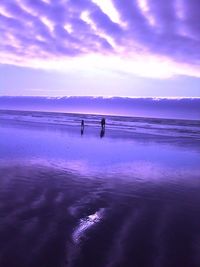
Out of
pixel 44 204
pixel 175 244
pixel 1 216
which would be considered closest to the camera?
pixel 175 244

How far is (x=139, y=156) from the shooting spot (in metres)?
18.2

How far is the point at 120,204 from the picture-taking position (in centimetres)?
868

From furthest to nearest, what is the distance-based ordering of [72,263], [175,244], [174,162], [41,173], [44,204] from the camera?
[174,162] → [41,173] → [44,204] → [175,244] → [72,263]

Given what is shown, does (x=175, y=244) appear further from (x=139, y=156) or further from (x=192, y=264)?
(x=139, y=156)

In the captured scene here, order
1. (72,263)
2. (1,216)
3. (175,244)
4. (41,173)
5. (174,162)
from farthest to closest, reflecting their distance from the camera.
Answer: (174,162) < (41,173) < (1,216) < (175,244) < (72,263)

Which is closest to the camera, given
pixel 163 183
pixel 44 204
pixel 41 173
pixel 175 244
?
pixel 175 244

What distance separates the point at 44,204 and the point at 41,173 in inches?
157

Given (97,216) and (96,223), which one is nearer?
(96,223)

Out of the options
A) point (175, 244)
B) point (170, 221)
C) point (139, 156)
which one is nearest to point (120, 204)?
point (170, 221)

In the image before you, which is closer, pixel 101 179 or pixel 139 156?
pixel 101 179

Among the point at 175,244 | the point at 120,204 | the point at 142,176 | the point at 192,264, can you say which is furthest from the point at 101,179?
the point at 192,264

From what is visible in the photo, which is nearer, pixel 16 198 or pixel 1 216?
pixel 1 216

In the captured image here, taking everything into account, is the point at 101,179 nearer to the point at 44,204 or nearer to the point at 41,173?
the point at 41,173

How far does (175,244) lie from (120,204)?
2.57 m
